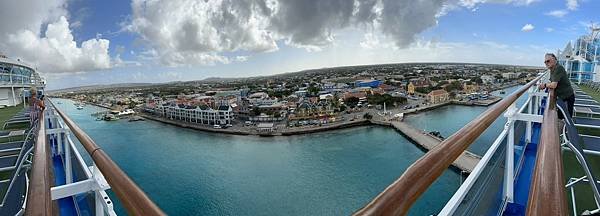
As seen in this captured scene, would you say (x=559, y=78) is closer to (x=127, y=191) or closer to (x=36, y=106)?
(x=127, y=191)

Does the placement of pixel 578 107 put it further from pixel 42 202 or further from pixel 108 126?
pixel 108 126

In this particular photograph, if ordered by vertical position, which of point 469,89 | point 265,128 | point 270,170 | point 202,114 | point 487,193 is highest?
point 487,193

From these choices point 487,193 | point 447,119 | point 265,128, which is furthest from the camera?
point 447,119

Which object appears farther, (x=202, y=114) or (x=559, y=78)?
(x=202, y=114)

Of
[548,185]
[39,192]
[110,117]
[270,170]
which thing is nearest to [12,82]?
[270,170]

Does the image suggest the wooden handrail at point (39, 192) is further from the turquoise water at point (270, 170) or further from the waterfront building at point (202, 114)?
the waterfront building at point (202, 114)

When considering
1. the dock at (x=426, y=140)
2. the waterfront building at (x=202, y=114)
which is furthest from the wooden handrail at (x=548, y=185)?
the waterfront building at (x=202, y=114)

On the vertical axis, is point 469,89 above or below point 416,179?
below
